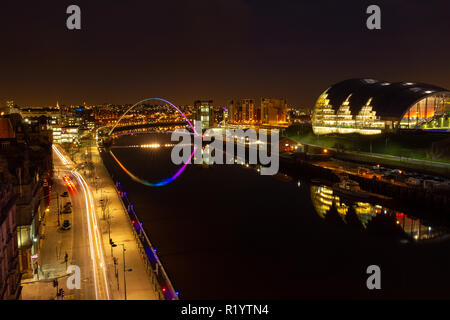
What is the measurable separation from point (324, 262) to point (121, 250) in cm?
669

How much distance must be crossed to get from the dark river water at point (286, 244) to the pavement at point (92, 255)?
138 cm

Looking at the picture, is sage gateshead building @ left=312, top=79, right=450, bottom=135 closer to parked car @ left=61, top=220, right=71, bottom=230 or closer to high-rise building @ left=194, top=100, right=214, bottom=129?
parked car @ left=61, top=220, right=71, bottom=230

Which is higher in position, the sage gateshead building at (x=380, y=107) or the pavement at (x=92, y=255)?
Answer: the sage gateshead building at (x=380, y=107)

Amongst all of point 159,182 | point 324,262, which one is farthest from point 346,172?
point 324,262

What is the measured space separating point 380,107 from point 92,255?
118 ft

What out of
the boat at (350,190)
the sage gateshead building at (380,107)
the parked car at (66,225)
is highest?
the sage gateshead building at (380,107)

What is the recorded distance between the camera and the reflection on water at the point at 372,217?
1597 cm

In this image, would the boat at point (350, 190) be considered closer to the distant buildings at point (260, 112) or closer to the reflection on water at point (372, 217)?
the reflection on water at point (372, 217)

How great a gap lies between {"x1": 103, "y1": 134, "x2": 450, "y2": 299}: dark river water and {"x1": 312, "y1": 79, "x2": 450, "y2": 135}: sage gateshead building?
1728cm

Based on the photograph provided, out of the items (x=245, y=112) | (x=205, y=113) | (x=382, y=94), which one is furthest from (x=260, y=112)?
(x=382, y=94)

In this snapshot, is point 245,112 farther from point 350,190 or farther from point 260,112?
point 350,190

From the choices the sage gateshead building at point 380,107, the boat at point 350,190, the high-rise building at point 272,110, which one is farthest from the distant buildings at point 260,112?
the boat at point 350,190

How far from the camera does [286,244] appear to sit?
1477cm
